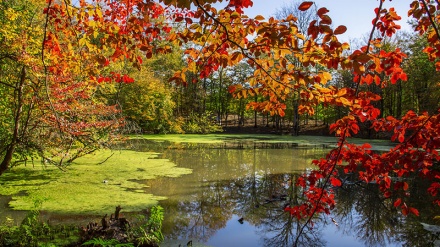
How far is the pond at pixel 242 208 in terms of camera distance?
434 cm

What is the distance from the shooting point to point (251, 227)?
467 cm

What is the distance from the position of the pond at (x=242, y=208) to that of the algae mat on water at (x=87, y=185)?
2 centimetres

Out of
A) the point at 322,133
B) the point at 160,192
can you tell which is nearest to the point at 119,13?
the point at 160,192

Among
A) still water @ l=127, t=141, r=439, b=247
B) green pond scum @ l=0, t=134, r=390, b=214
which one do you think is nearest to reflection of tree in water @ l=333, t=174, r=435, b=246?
still water @ l=127, t=141, r=439, b=247

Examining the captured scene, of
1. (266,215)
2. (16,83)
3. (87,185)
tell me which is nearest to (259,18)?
(266,215)

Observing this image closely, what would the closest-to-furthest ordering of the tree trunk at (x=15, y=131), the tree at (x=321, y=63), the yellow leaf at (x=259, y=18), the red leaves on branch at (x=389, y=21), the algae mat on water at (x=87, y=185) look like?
1. the tree at (x=321, y=63)
2. the yellow leaf at (x=259, y=18)
3. the red leaves on branch at (x=389, y=21)
4. the tree trunk at (x=15, y=131)
5. the algae mat on water at (x=87, y=185)

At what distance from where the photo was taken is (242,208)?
541cm

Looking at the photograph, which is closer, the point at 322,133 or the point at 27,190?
the point at 27,190

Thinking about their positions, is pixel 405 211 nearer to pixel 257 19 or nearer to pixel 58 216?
pixel 257 19

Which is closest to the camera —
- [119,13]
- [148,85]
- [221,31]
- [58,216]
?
[221,31]

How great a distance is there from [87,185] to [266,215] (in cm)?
343

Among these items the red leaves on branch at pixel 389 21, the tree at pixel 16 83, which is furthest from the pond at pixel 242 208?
the red leaves on branch at pixel 389 21

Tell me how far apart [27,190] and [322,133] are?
22.3 meters

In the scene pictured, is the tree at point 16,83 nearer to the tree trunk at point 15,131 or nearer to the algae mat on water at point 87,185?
the tree trunk at point 15,131
